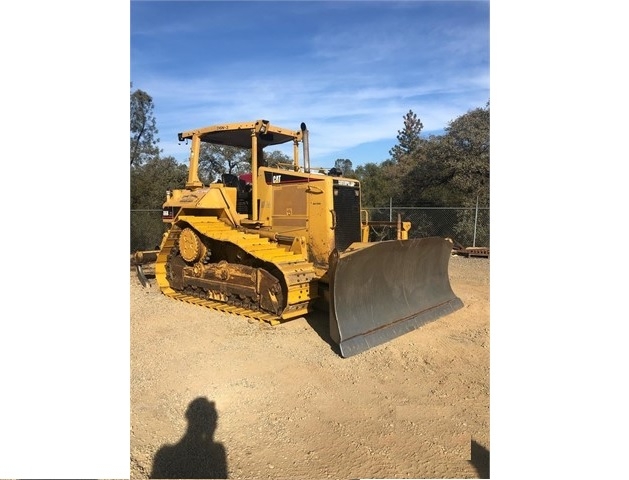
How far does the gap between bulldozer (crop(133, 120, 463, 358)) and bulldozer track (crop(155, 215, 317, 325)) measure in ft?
0.05

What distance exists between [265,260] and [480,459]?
11.8ft

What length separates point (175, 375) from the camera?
3.97 metres

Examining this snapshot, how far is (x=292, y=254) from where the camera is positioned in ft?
20.1

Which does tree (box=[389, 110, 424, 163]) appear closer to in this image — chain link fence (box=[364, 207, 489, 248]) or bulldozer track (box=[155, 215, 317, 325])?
chain link fence (box=[364, 207, 489, 248])

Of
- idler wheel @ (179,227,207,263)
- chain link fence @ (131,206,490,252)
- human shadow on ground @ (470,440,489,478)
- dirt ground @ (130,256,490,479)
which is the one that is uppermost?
chain link fence @ (131,206,490,252)

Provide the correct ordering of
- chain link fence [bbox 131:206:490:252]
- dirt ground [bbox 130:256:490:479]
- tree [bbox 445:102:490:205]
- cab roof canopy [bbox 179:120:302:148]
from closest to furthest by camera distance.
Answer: dirt ground [bbox 130:256:490:479], cab roof canopy [bbox 179:120:302:148], chain link fence [bbox 131:206:490:252], tree [bbox 445:102:490:205]

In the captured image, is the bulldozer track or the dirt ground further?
the bulldozer track

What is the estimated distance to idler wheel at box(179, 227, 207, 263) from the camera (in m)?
6.96

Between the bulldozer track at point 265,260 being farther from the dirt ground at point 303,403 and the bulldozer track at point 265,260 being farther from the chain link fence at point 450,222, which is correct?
the chain link fence at point 450,222

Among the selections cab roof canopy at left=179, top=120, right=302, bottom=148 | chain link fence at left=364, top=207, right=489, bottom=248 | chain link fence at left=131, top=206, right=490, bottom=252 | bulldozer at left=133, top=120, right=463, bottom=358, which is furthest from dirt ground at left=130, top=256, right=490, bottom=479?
chain link fence at left=364, top=207, right=489, bottom=248

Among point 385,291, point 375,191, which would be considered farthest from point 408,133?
point 385,291

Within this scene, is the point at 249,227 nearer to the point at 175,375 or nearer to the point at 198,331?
the point at 198,331

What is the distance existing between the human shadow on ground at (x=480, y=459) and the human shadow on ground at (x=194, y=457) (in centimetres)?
155

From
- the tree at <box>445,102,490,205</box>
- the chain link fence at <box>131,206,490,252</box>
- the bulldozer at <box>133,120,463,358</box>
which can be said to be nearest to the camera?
the bulldozer at <box>133,120,463,358</box>
